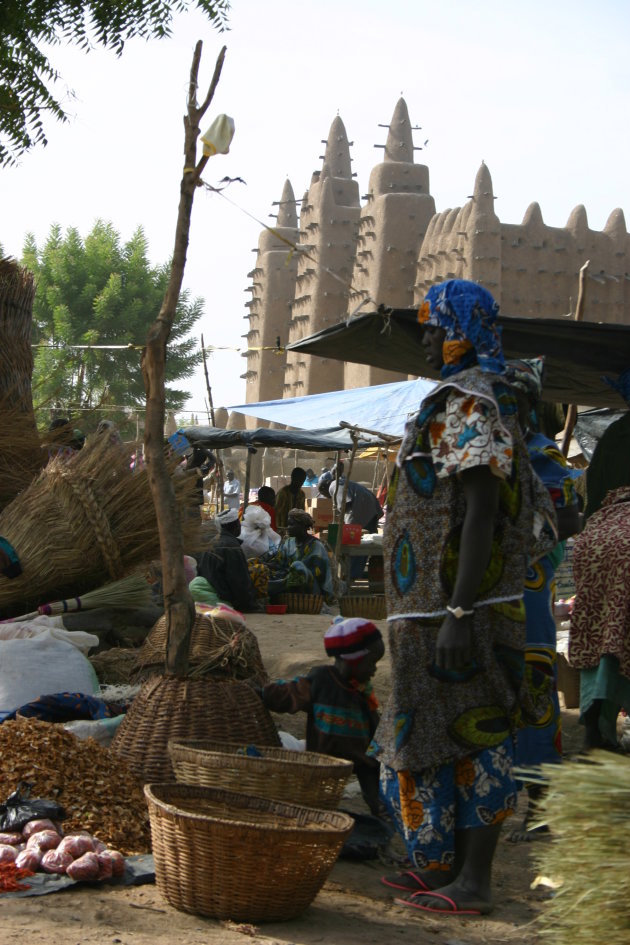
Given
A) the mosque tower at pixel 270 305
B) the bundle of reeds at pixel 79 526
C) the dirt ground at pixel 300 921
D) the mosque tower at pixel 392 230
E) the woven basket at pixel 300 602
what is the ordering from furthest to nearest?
1. the mosque tower at pixel 270 305
2. the mosque tower at pixel 392 230
3. the woven basket at pixel 300 602
4. the bundle of reeds at pixel 79 526
5. the dirt ground at pixel 300 921

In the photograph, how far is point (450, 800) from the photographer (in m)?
2.92

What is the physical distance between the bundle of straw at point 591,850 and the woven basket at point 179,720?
205 centimetres

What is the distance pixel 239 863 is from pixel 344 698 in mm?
1104

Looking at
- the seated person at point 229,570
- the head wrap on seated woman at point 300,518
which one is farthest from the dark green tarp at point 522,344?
the head wrap on seated woman at point 300,518

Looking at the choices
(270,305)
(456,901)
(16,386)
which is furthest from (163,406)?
(270,305)

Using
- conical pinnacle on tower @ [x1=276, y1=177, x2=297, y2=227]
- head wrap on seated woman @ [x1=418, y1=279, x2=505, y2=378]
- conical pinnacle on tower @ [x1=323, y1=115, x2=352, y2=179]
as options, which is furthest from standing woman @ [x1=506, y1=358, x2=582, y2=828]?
conical pinnacle on tower @ [x1=276, y1=177, x2=297, y2=227]

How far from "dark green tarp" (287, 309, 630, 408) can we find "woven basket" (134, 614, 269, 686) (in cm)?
145

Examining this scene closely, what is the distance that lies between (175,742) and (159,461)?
0.97 metres

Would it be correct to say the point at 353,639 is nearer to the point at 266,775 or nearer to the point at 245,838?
the point at 266,775

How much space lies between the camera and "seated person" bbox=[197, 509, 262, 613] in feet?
30.2

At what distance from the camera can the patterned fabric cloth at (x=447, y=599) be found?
113 inches

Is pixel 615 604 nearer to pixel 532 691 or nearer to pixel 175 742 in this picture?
pixel 532 691

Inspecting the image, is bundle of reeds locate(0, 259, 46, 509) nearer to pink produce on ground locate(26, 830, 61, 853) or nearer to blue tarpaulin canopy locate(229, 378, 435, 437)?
pink produce on ground locate(26, 830, 61, 853)

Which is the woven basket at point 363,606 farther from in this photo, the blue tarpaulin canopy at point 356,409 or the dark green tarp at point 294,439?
the dark green tarp at point 294,439
